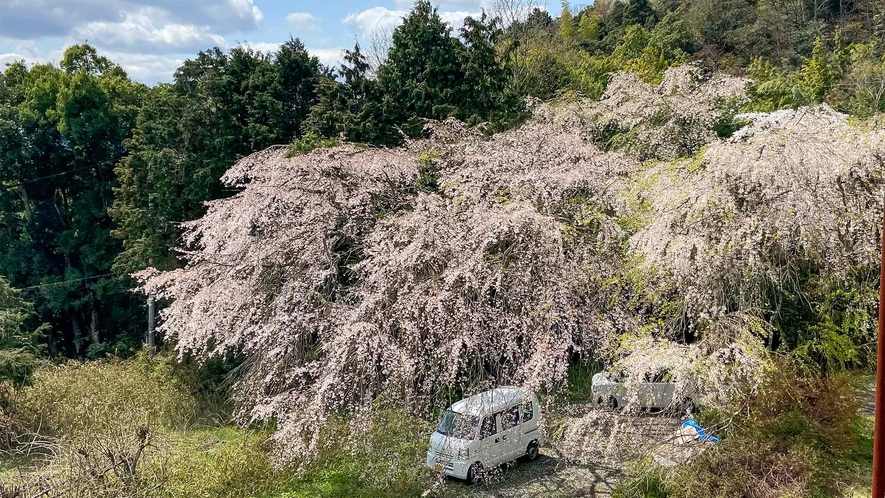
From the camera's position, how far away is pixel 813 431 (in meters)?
6.61

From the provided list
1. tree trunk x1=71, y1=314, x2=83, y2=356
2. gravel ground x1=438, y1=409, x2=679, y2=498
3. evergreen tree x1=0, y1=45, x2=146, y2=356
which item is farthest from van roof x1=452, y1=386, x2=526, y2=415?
tree trunk x1=71, y1=314, x2=83, y2=356

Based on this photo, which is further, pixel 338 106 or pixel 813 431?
pixel 338 106

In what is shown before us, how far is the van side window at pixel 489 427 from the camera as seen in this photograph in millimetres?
8062

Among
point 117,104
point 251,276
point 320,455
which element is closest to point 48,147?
point 117,104

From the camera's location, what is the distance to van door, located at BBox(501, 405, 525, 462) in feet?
27.6

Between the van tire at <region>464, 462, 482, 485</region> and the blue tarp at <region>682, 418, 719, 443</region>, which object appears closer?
the blue tarp at <region>682, 418, 719, 443</region>

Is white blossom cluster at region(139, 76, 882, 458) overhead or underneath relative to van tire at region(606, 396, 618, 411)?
overhead

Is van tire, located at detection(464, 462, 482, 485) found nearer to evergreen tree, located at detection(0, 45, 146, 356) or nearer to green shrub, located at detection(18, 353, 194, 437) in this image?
green shrub, located at detection(18, 353, 194, 437)

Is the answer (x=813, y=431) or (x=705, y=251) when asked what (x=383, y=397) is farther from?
(x=813, y=431)

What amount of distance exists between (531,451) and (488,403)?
1759 mm

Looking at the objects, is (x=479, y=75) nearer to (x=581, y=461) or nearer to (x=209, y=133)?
(x=209, y=133)

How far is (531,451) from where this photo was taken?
8938mm

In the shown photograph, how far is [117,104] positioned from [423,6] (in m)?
13.2

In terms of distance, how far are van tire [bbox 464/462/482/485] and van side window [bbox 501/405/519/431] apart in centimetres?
64
